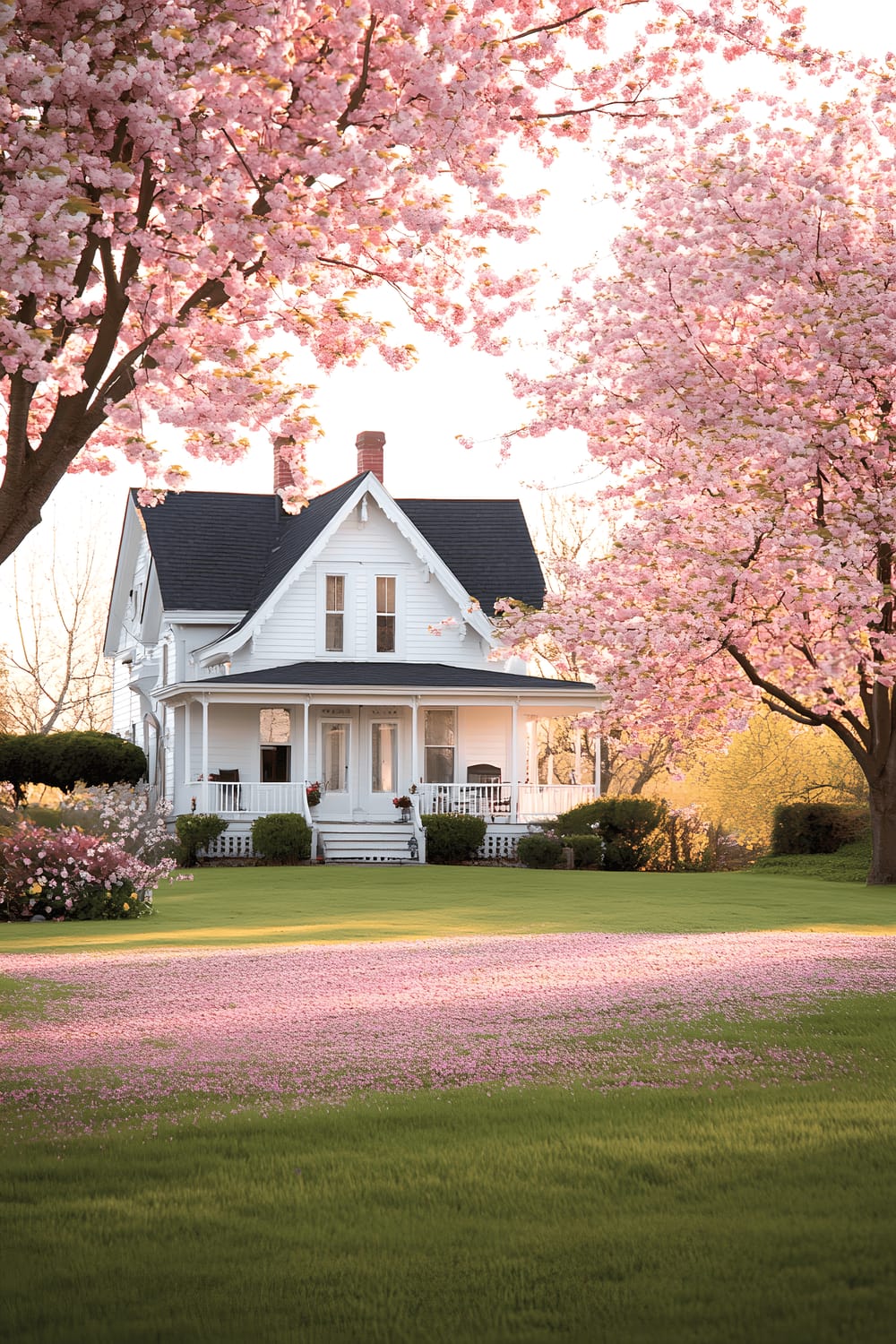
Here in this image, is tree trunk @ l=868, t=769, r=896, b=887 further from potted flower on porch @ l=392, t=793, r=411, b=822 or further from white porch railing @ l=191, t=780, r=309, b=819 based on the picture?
white porch railing @ l=191, t=780, r=309, b=819

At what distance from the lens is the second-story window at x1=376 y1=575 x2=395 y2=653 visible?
120 feet

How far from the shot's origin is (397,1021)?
959 cm

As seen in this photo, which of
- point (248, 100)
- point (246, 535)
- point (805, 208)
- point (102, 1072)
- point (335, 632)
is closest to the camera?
point (102, 1072)

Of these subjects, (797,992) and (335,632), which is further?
(335,632)

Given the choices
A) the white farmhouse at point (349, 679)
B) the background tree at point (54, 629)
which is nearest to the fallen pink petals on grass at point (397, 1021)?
the white farmhouse at point (349, 679)

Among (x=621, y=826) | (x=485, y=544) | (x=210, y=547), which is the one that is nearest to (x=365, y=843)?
(x=621, y=826)

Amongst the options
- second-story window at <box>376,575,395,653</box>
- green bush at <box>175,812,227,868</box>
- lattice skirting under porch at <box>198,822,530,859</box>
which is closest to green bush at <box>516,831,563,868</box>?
lattice skirting under porch at <box>198,822,530,859</box>

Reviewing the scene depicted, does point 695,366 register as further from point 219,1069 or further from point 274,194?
point 219,1069

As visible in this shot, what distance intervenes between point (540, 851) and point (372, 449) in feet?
43.9

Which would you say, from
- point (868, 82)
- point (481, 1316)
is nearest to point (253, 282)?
point (481, 1316)

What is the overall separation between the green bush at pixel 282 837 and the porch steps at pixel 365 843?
36.8 inches

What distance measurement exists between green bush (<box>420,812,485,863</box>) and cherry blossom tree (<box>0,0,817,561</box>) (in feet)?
70.9

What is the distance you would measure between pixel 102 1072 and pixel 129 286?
5.16 m

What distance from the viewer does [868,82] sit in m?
23.0
